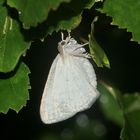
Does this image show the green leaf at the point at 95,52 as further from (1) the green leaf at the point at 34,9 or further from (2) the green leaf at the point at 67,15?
(1) the green leaf at the point at 34,9

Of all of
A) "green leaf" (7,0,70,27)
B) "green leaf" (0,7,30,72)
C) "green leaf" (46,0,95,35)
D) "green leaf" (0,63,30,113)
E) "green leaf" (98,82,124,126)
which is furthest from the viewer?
"green leaf" (98,82,124,126)

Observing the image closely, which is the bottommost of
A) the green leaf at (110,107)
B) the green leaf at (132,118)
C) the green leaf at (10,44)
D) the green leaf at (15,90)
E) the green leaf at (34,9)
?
the green leaf at (110,107)

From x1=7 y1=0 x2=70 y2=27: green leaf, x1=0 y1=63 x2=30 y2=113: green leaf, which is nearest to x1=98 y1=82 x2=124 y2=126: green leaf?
x1=0 y1=63 x2=30 y2=113: green leaf

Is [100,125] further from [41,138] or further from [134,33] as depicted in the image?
[134,33]

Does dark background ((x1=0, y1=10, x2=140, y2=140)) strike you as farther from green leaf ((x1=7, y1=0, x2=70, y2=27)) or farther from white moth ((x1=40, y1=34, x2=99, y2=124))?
green leaf ((x1=7, y1=0, x2=70, y2=27))

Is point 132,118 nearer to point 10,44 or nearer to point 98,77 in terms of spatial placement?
point 98,77

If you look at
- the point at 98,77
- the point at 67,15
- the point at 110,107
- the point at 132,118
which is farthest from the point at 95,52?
the point at 110,107

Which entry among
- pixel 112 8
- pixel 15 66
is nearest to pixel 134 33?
pixel 112 8

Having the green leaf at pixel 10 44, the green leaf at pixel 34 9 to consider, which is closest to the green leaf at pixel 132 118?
the green leaf at pixel 10 44

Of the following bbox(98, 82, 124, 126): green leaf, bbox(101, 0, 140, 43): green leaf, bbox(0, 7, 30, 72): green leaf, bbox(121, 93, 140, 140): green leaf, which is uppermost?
bbox(101, 0, 140, 43): green leaf
